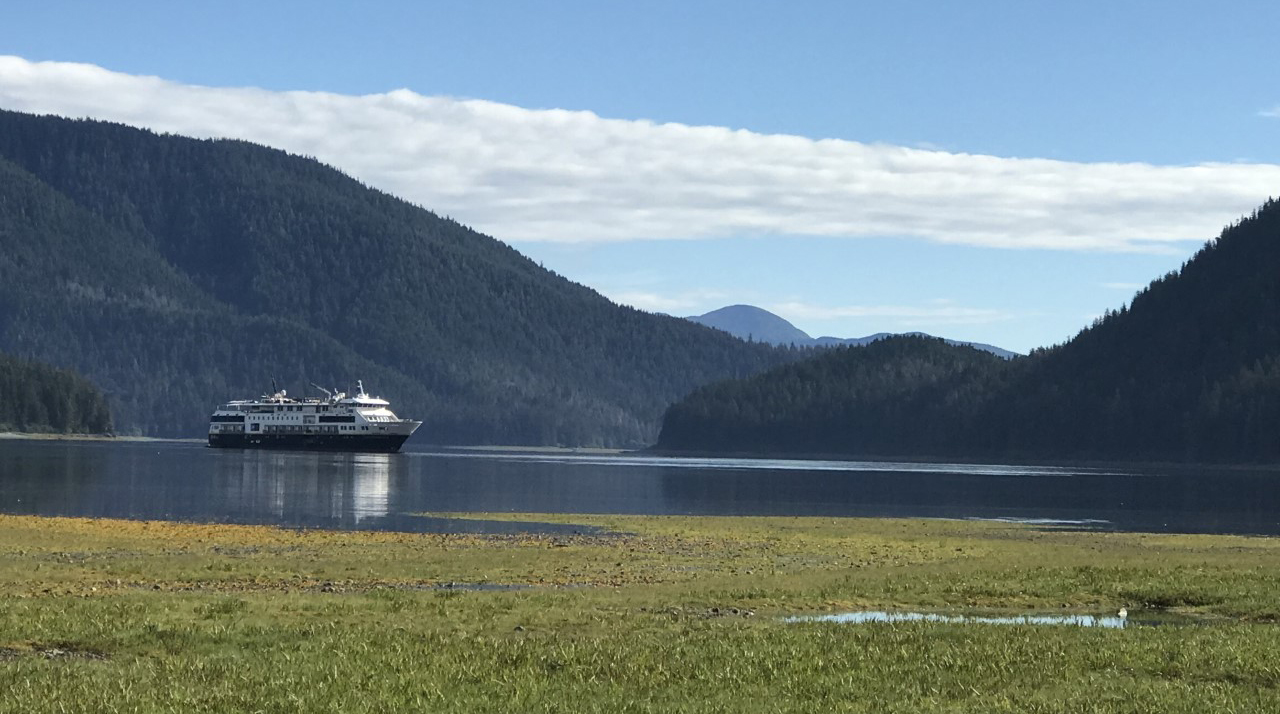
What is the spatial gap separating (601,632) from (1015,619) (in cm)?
1046

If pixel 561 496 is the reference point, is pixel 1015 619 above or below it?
below

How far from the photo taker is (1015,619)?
38.3 metres

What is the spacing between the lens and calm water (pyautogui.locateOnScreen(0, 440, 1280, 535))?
88.8 metres

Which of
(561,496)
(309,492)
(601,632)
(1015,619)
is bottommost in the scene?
(1015,619)

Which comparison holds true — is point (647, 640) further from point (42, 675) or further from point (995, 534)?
point (995, 534)

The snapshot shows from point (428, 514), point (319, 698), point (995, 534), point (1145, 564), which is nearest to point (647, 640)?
point (319, 698)

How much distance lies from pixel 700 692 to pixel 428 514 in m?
64.2

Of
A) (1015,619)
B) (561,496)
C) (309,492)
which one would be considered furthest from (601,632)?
(309,492)

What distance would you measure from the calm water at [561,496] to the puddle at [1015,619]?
3912cm

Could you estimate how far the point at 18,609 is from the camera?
111 ft

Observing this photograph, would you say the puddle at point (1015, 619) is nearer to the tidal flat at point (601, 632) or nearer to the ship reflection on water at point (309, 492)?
the tidal flat at point (601, 632)

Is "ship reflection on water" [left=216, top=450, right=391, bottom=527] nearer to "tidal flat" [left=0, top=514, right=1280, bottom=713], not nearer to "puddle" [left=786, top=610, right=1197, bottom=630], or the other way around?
"tidal flat" [left=0, top=514, right=1280, bottom=713]

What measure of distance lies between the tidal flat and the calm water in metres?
25.9

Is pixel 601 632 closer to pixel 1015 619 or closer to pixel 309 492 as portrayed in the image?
pixel 1015 619
